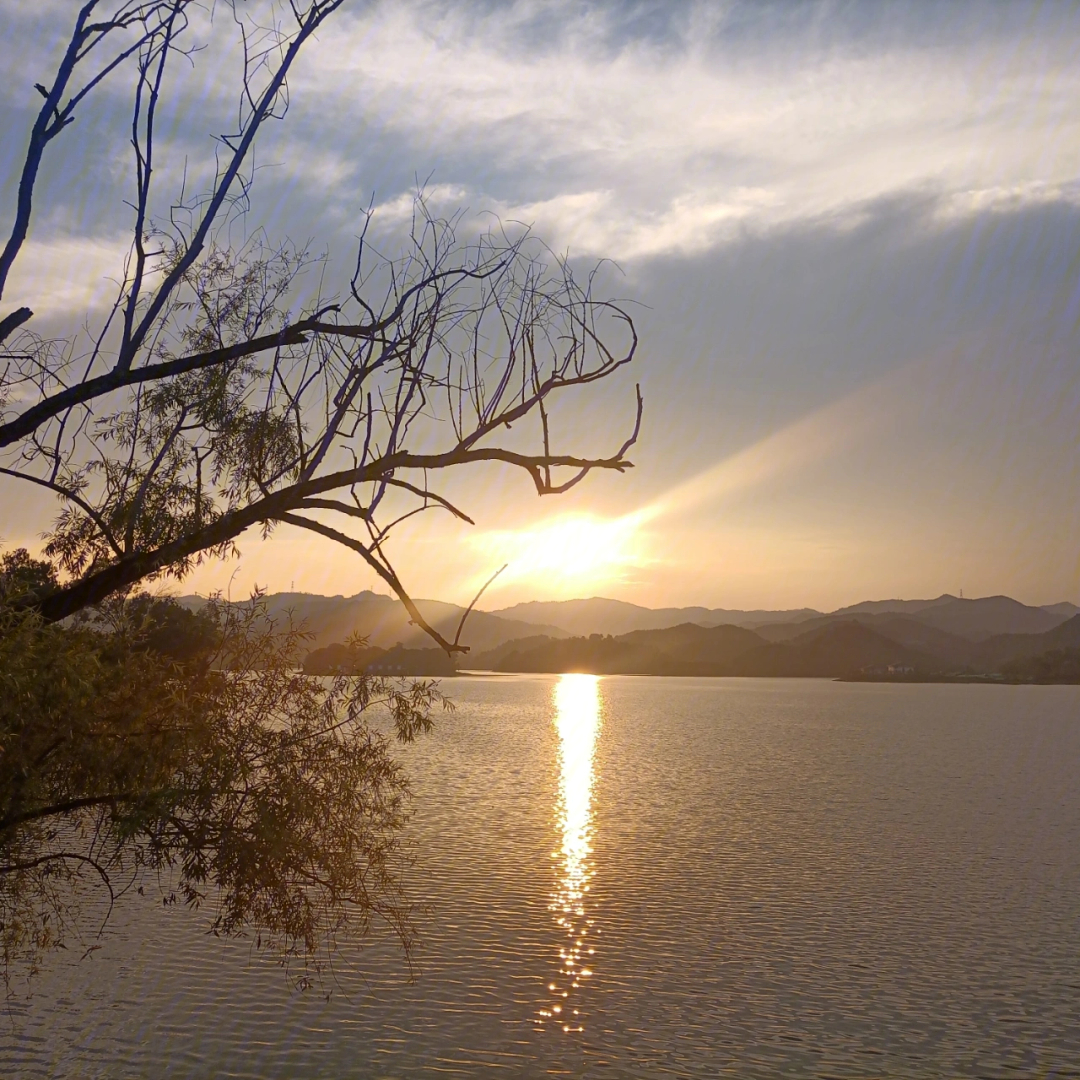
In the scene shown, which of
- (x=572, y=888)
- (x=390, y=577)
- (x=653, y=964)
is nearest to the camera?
(x=390, y=577)

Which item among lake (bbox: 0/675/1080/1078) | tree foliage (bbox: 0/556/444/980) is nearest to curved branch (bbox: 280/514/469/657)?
tree foliage (bbox: 0/556/444/980)

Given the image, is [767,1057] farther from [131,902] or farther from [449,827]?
Result: [449,827]

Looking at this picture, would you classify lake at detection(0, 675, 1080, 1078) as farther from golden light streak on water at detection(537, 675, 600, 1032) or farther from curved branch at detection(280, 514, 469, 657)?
curved branch at detection(280, 514, 469, 657)

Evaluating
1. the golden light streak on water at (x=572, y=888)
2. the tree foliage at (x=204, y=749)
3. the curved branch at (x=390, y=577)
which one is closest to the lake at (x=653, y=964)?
the golden light streak on water at (x=572, y=888)

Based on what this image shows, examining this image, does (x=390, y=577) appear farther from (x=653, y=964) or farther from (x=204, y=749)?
(x=653, y=964)

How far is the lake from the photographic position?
16.2 meters

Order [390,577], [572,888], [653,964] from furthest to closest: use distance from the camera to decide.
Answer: [572,888] → [653,964] → [390,577]

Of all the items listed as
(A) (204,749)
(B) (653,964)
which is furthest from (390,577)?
(B) (653,964)

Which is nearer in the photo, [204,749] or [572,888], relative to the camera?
[204,749]

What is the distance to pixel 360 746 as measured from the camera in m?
11.4

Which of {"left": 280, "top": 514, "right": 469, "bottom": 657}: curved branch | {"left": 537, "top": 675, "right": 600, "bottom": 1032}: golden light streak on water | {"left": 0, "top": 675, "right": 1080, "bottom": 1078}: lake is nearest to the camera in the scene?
{"left": 280, "top": 514, "right": 469, "bottom": 657}: curved branch

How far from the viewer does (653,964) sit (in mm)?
21047

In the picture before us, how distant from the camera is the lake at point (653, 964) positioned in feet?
53.3

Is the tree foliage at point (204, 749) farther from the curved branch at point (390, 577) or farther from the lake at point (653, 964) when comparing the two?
the lake at point (653, 964)
